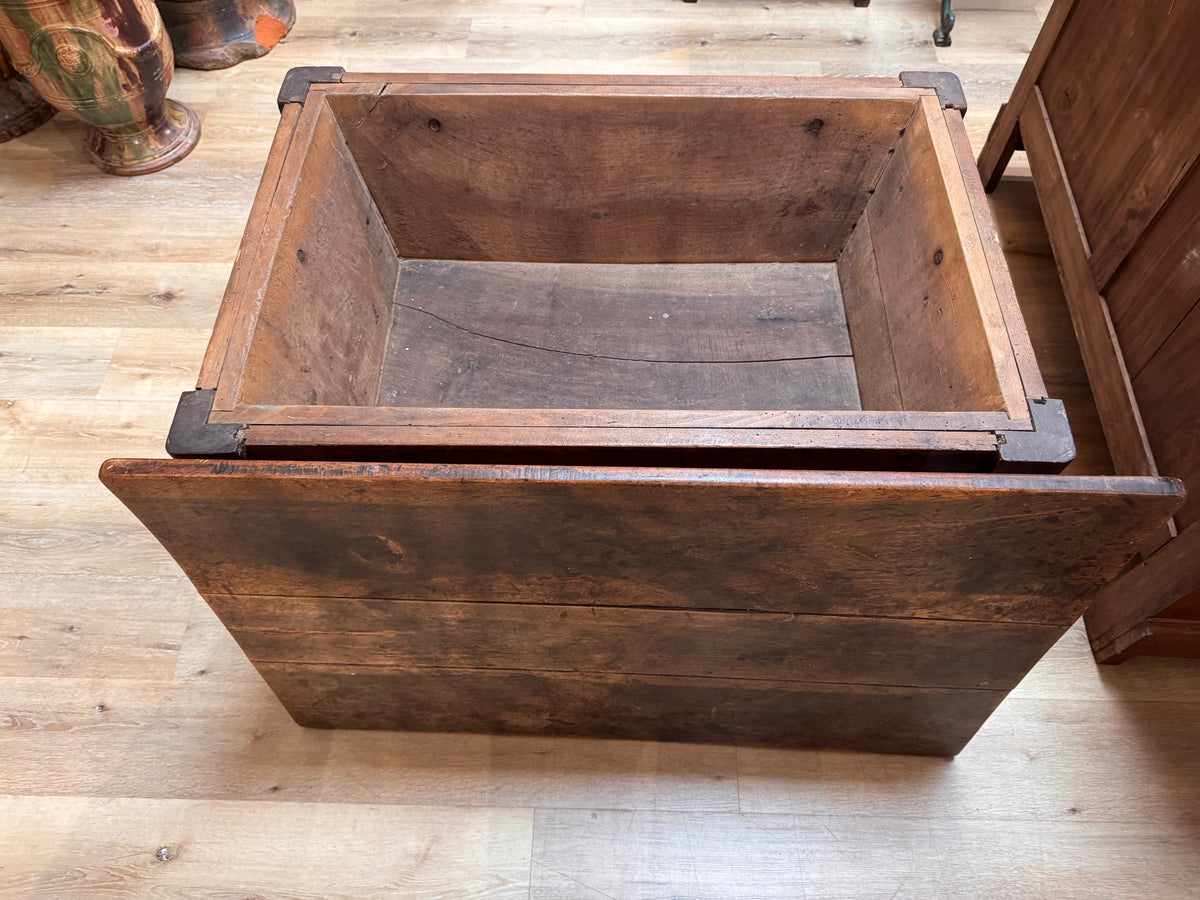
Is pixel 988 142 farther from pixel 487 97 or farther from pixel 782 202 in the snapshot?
pixel 487 97

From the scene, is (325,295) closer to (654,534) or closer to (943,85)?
(654,534)

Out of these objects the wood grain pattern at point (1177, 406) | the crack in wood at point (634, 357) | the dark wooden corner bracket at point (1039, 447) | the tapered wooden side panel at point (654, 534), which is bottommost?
the crack in wood at point (634, 357)

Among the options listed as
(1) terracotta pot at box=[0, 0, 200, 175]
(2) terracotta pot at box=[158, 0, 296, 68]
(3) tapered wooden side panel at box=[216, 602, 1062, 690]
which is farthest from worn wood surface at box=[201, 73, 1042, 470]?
(2) terracotta pot at box=[158, 0, 296, 68]

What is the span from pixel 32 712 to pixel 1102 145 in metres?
2.15

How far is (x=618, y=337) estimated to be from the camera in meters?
1.47

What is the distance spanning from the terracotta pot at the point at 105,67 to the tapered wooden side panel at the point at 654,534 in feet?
4.96

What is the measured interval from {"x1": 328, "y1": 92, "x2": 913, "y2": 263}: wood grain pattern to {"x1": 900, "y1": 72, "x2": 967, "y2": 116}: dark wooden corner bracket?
0.04 meters

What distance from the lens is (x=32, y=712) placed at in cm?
143

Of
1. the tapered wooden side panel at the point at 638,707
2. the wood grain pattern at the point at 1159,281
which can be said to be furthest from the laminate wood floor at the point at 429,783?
the wood grain pattern at the point at 1159,281

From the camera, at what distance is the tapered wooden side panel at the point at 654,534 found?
2.80 ft

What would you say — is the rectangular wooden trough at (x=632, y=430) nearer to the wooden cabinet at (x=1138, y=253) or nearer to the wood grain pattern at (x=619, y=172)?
the wood grain pattern at (x=619, y=172)

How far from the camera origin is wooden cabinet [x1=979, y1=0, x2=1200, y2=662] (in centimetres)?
132


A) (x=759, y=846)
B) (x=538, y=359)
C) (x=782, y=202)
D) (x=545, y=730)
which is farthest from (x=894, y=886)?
(x=782, y=202)

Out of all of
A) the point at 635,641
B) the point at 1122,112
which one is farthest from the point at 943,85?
the point at 635,641
